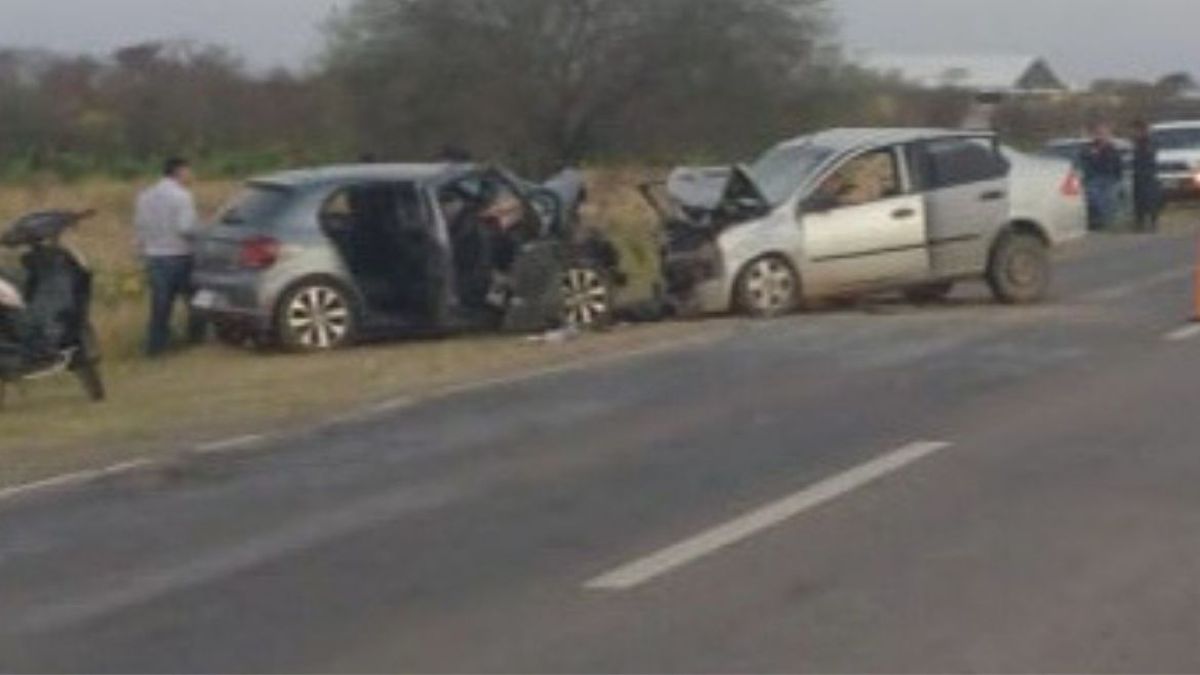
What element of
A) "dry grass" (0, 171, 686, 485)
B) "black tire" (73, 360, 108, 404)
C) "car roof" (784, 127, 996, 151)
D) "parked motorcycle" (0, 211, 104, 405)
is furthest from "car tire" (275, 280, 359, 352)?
"car roof" (784, 127, 996, 151)

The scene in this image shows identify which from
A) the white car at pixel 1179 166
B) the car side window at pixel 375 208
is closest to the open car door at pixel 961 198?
the car side window at pixel 375 208

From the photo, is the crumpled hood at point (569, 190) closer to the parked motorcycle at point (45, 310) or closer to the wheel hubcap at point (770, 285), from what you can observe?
the wheel hubcap at point (770, 285)

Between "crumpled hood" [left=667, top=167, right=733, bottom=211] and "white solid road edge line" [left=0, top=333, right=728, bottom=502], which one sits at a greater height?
"crumpled hood" [left=667, top=167, right=733, bottom=211]

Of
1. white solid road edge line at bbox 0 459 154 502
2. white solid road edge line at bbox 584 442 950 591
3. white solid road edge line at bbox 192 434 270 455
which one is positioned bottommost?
white solid road edge line at bbox 584 442 950 591

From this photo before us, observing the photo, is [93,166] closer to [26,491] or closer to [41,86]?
[41,86]

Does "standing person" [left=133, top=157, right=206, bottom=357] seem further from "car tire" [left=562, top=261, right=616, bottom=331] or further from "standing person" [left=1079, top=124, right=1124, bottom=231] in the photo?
"standing person" [left=1079, top=124, right=1124, bottom=231]

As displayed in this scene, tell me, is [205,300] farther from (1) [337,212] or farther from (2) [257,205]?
(1) [337,212]

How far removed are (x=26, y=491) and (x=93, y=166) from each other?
54593 millimetres

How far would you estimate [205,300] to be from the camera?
21.5 m

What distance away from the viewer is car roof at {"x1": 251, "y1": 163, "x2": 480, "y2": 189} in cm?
2131

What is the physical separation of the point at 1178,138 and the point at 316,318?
86.2ft

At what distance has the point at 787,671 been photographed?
8.05 meters

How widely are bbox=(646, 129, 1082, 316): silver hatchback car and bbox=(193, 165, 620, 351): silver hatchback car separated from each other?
1.23 meters

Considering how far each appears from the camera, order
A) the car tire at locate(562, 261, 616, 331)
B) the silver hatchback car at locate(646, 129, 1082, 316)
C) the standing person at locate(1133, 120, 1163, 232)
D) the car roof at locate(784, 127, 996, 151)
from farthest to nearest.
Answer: the standing person at locate(1133, 120, 1163, 232), the car roof at locate(784, 127, 996, 151), the silver hatchback car at locate(646, 129, 1082, 316), the car tire at locate(562, 261, 616, 331)
